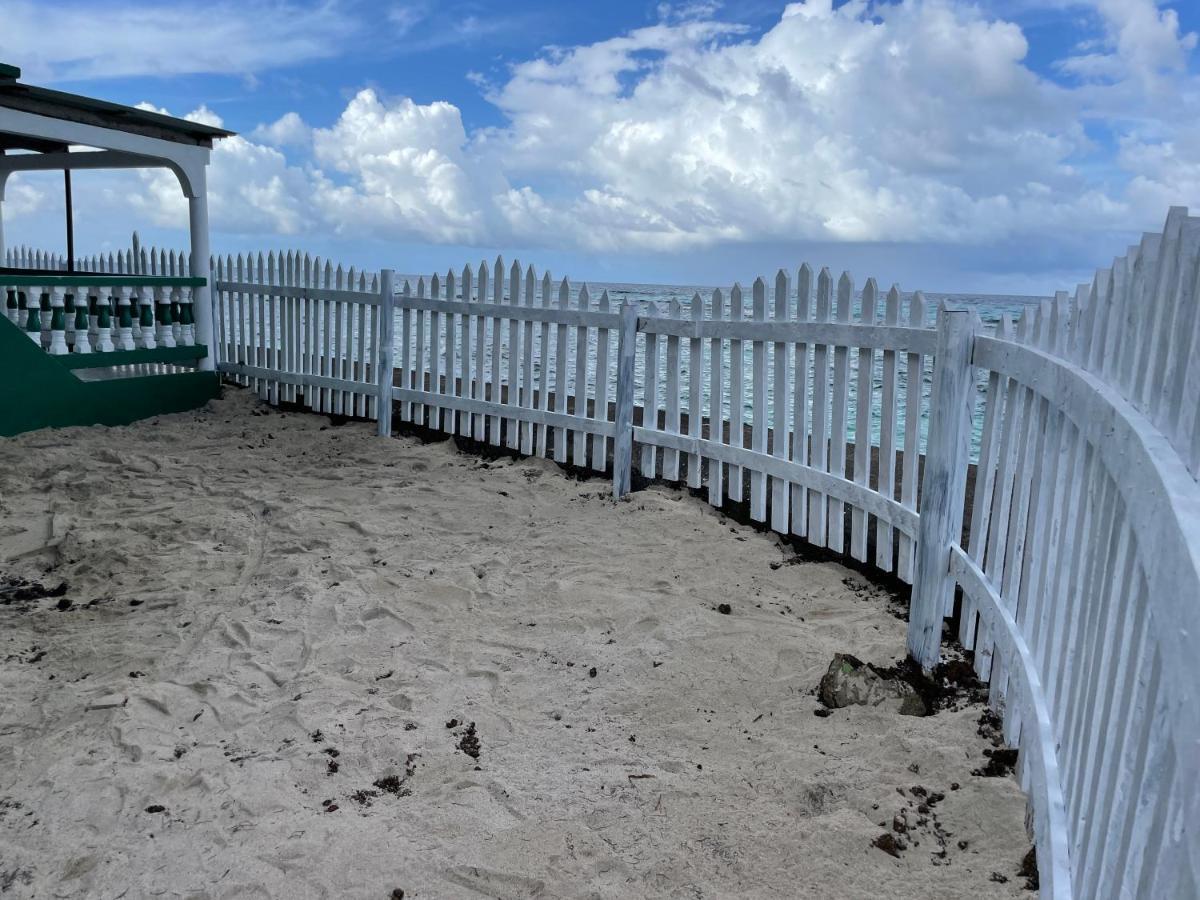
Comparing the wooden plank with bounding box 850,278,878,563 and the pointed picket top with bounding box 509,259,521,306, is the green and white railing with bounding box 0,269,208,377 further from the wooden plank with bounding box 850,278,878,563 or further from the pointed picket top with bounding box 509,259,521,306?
the wooden plank with bounding box 850,278,878,563

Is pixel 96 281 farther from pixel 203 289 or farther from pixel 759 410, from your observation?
pixel 759 410

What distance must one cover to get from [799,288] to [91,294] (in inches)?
318

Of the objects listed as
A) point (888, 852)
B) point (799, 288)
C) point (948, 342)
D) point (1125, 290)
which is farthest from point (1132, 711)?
point (799, 288)

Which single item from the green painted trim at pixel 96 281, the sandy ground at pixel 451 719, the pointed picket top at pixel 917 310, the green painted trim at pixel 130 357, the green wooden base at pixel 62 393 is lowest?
the sandy ground at pixel 451 719

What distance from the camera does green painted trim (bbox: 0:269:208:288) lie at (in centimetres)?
924

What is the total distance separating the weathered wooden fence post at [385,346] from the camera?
969 centimetres

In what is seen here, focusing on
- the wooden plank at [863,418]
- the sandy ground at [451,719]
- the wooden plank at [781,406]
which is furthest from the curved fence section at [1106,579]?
the wooden plank at [781,406]

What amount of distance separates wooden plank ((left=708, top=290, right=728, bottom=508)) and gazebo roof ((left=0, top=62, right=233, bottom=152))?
22.8 ft

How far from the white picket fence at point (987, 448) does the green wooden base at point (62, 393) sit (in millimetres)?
2016

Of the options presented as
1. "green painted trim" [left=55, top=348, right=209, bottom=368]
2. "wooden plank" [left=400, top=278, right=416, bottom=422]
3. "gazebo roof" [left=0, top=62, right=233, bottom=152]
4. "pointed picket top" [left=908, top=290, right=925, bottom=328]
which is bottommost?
"green painted trim" [left=55, top=348, right=209, bottom=368]

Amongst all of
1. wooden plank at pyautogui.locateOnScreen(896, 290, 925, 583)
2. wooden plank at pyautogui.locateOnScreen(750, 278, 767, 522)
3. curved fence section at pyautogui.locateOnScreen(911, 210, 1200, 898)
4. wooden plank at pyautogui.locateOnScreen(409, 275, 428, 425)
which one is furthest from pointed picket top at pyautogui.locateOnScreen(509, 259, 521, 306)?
curved fence section at pyautogui.locateOnScreen(911, 210, 1200, 898)

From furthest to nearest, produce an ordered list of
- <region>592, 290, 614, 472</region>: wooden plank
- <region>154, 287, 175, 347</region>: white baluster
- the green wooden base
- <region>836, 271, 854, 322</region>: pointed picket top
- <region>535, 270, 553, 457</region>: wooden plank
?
<region>154, 287, 175, 347</region>: white baluster, the green wooden base, <region>535, 270, 553, 457</region>: wooden plank, <region>592, 290, 614, 472</region>: wooden plank, <region>836, 271, 854, 322</region>: pointed picket top

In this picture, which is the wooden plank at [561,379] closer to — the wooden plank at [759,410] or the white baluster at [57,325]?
the wooden plank at [759,410]

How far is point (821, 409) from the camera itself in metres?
5.90
